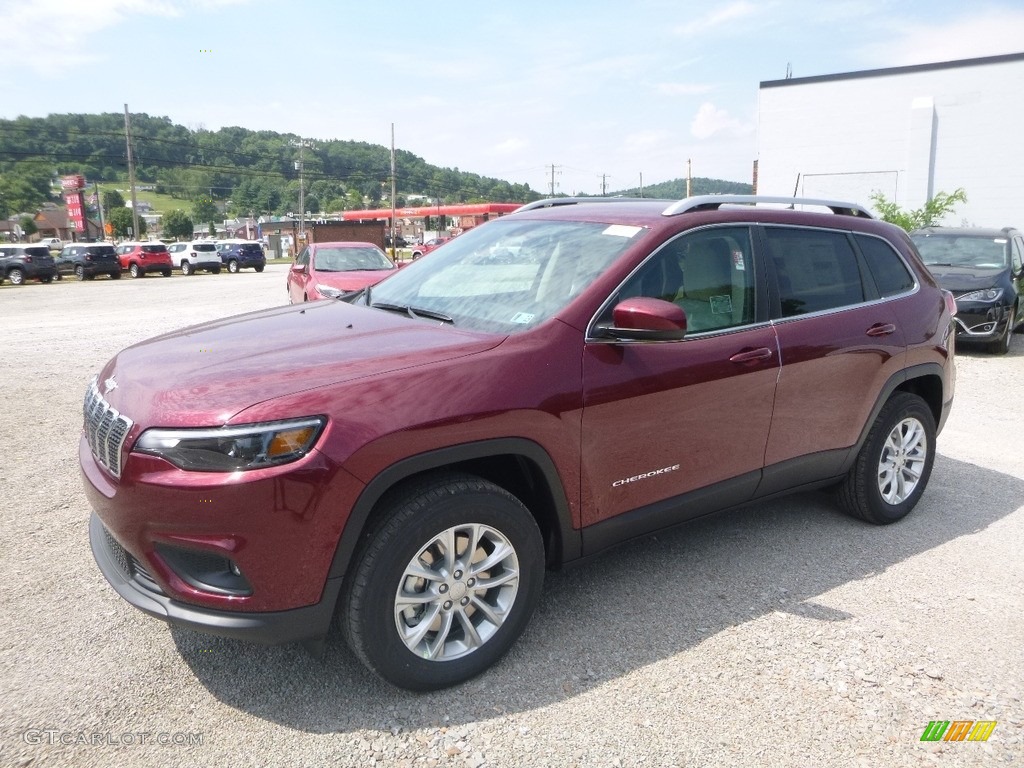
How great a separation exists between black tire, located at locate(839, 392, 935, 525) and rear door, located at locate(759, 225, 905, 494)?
227mm

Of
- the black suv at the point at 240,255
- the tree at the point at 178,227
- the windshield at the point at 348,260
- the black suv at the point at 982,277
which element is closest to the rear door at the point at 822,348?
the black suv at the point at 982,277

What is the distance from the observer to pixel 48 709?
8.60 feet

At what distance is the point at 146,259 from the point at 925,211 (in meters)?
32.4

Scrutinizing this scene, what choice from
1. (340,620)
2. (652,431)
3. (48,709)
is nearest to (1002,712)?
(652,431)

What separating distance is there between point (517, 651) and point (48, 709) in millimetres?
1695

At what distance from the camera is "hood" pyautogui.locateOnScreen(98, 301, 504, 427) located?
2436 millimetres

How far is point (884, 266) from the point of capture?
14.1ft

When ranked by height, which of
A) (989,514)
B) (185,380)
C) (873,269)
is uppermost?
(873,269)

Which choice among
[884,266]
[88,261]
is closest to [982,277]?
[884,266]

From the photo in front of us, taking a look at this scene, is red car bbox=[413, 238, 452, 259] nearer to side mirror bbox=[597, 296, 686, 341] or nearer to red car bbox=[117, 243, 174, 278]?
side mirror bbox=[597, 296, 686, 341]

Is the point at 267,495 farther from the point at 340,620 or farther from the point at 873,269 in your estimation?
the point at 873,269

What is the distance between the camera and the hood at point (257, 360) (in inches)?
95.9

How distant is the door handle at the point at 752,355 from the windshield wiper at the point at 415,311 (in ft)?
4.26

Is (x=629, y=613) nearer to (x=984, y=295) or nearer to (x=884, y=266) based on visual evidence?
(x=884, y=266)
